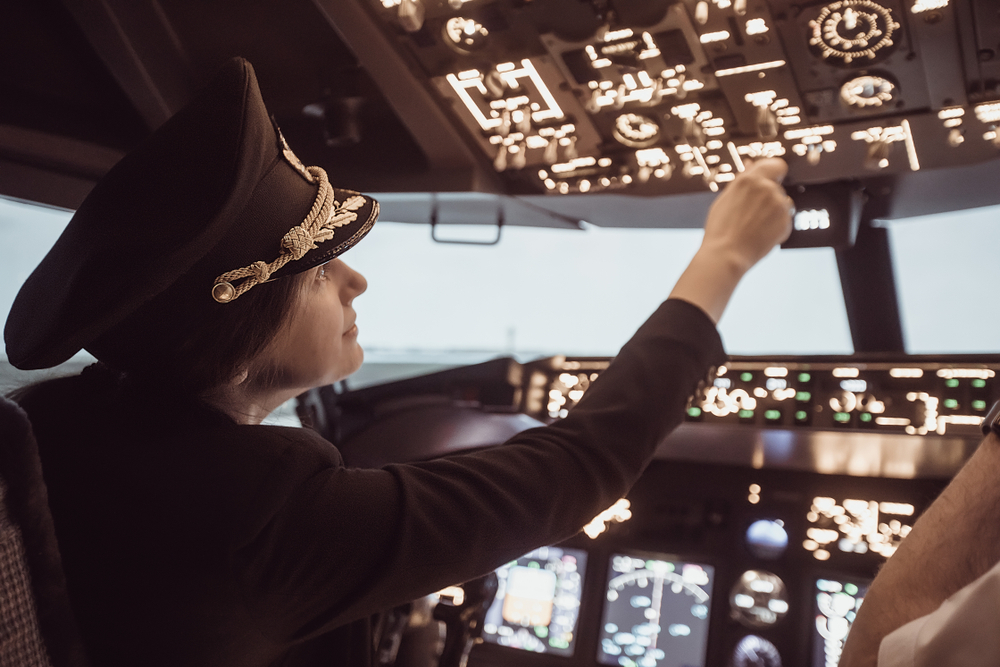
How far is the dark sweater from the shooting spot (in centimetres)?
61

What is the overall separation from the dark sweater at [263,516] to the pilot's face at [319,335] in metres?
0.09

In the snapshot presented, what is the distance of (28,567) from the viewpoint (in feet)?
1.84

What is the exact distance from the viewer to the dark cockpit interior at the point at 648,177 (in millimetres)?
1141

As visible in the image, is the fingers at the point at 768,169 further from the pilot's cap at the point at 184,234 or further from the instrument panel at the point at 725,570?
the instrument panel at the point at 725,570

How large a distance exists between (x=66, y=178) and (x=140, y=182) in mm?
1283

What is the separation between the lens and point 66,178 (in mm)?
1706

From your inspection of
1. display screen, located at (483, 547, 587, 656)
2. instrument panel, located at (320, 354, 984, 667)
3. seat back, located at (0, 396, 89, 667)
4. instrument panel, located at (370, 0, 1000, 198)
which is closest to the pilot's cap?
seat back, located at (0, 396, 89, 667)

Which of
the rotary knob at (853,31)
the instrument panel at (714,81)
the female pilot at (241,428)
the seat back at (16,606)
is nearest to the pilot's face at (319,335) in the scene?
the female pilot at (241,428)

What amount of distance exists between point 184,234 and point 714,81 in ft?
2.99

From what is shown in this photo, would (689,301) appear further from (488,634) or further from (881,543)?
(488,634)

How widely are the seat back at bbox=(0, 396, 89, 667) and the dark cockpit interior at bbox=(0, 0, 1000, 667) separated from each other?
73 cm

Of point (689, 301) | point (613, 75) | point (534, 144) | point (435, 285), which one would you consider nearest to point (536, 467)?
point (689, 301)

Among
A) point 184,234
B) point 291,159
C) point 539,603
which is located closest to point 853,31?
point 291,159

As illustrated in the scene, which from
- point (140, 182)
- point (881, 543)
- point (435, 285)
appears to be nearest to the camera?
point (140, 182)
